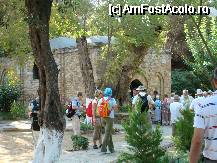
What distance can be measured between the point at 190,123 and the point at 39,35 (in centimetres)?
404

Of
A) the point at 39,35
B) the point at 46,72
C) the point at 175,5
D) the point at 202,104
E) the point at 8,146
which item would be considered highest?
the point at 175,5

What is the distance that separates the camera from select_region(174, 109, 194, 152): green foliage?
11047mm

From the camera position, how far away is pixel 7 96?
30.4 meters

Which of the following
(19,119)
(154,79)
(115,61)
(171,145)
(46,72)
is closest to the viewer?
(46,72)

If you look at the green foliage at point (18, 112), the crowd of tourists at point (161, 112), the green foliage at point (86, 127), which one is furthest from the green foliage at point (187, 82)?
the green foliage at point (86, 127)

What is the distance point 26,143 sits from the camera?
55.7 ft

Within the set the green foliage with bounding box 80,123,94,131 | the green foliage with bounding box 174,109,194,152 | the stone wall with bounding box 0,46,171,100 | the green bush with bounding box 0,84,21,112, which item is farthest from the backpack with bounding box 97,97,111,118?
the stone wall with bounding box 0,46,171,100

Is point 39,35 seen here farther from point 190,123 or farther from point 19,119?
point 19,119

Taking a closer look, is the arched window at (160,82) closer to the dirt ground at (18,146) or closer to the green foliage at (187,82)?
the green foliage at (187,82)

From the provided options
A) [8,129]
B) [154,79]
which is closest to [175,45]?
[154,79]

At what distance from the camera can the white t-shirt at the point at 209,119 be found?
14.3ft

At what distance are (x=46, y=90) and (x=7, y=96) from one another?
2161 cm

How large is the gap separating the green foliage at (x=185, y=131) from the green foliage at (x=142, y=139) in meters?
2.17

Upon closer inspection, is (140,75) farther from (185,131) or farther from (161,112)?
(185,131)
